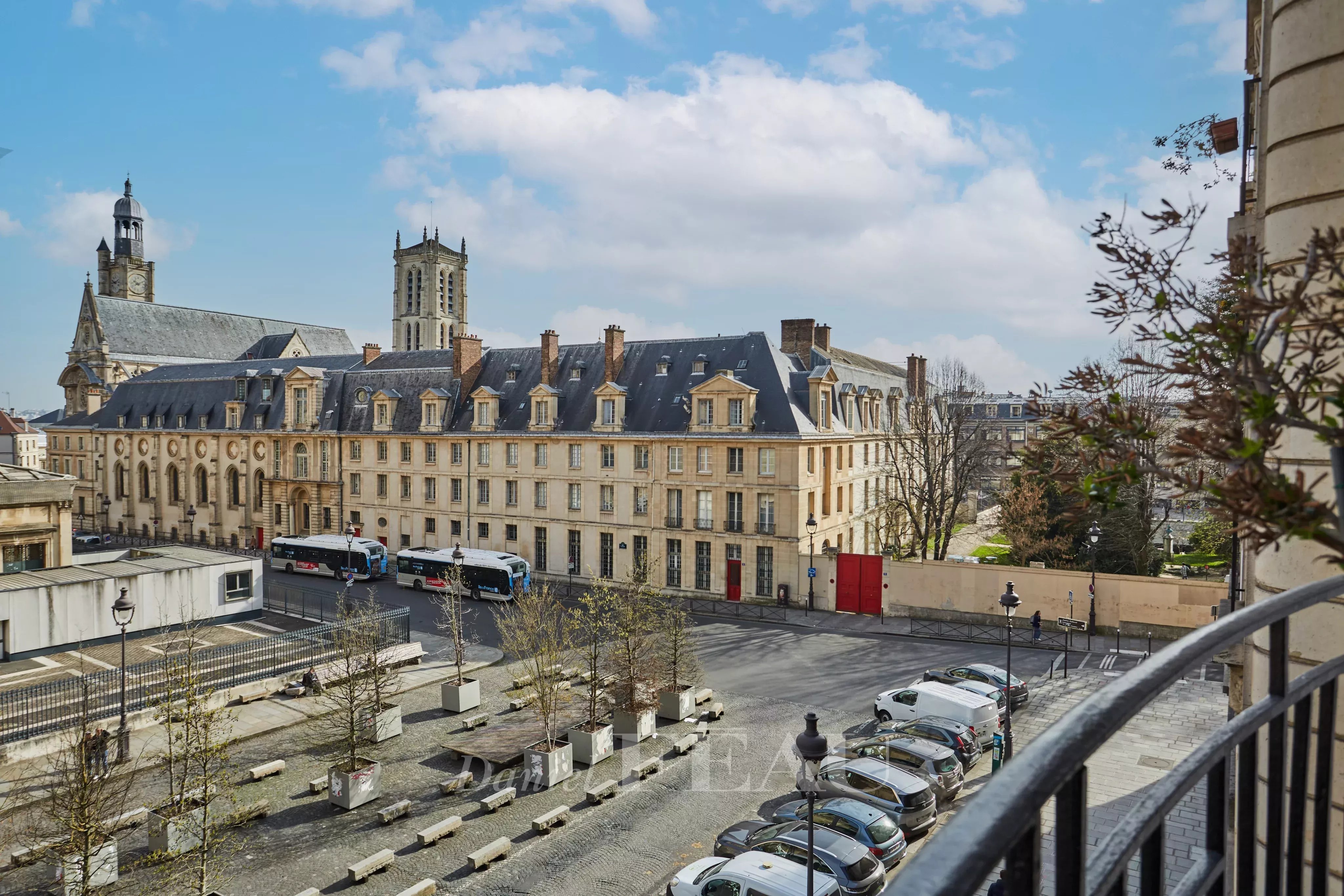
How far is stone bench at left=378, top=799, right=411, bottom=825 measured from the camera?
→ 57.9 ft

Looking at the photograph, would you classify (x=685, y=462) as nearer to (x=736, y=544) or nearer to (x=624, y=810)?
(x=736, y=544)

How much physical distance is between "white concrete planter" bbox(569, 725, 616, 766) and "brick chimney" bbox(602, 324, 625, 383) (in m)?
25.6

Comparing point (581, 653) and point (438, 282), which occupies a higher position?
point (438, 282)

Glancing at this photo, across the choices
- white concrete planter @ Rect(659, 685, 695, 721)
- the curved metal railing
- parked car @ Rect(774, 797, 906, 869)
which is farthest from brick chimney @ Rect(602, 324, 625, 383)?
the curved metal railing

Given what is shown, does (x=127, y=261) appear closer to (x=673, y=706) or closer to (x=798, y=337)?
(x=798, y=337)

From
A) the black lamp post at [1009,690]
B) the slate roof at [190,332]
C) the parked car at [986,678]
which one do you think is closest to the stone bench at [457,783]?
the black lamp post at [1009,690]

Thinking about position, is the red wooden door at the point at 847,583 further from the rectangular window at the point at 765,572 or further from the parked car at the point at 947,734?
the parked car at the point at 947,734

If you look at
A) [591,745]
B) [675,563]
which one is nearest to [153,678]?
[591,745]

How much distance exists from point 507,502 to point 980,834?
4667 cm

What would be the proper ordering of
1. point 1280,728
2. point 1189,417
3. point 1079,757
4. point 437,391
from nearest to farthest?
point 1079,757 → point 1280,728 → point 1189,417 → point 437,391

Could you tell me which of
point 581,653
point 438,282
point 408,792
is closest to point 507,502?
point 581,653

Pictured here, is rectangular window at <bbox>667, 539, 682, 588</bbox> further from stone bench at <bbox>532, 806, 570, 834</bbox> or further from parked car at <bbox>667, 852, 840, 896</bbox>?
parked car at <bbox>667, 852, 840, 896</bbox>

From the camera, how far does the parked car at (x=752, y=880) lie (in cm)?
1338

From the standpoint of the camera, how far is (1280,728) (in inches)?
105
